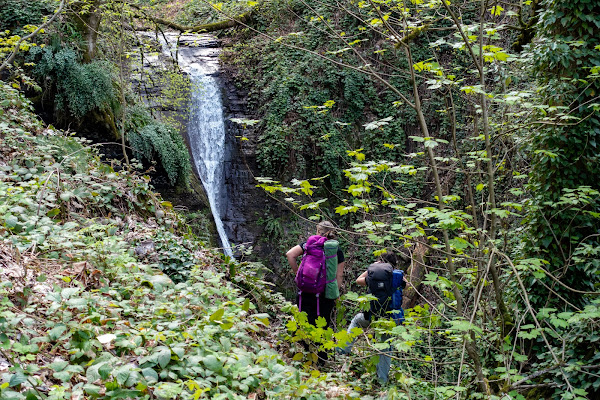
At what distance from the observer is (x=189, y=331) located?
8.66 feet

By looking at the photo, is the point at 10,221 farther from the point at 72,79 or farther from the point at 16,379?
the point at 72,79

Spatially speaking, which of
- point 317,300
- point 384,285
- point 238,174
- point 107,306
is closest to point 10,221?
point 107,306

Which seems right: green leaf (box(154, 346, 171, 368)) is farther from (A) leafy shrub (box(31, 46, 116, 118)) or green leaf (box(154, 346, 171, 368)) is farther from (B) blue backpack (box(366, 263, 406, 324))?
(A) leafy shrub (box(31, 46, 116, 118))

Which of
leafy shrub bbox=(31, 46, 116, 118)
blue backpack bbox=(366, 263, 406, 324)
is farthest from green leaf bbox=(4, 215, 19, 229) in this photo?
leafy shrub bbox=(31, 46, 116, 118)

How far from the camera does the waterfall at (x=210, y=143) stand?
11750mm

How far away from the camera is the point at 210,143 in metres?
12.0

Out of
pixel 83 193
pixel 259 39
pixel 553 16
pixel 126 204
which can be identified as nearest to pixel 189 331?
pixel 83 193

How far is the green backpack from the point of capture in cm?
468

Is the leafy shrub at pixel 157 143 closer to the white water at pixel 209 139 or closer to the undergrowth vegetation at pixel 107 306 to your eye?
the white water at pixel 209 139

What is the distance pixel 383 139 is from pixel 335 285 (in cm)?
776

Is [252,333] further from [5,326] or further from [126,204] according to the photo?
[126,204]

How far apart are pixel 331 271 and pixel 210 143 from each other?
822 centimetres

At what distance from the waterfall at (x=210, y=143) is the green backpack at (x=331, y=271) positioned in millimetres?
7119

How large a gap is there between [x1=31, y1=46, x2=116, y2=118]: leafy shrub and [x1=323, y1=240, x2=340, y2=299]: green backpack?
6.17 meters
